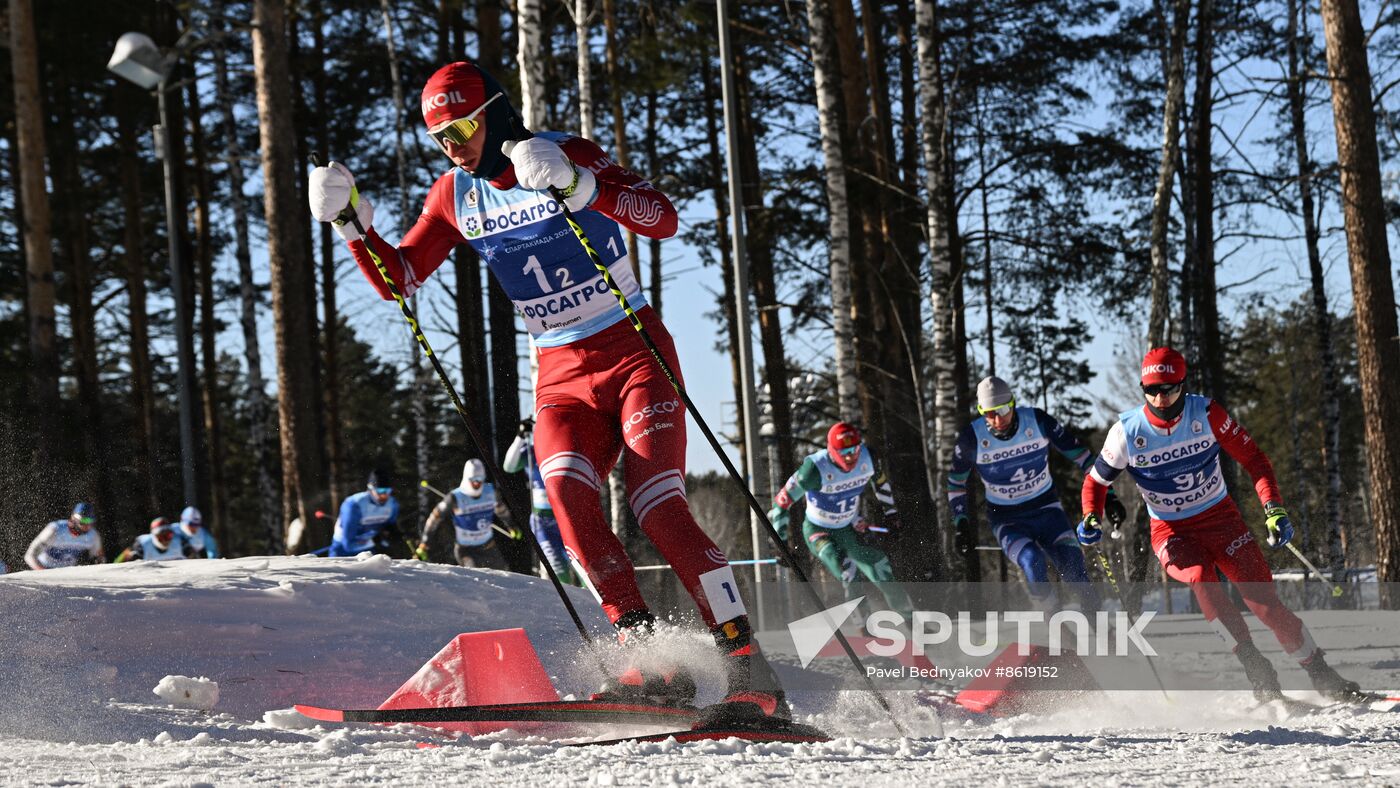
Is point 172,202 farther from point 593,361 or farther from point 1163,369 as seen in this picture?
point 593,361

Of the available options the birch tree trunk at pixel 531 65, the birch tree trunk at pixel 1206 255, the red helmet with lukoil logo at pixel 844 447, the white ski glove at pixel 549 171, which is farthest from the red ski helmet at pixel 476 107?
the birch tree trunk at pixel 1206 255

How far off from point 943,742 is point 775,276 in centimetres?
1863

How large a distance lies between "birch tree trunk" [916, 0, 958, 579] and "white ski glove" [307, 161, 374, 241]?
37.1 feet

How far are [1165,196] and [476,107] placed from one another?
14319mm

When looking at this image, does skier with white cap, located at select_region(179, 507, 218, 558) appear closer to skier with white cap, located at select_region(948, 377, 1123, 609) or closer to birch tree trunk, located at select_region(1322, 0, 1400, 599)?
skier with white cap, located at select_region(948, 377, 1123, 609)

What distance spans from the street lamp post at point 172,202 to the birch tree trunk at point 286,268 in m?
2.22

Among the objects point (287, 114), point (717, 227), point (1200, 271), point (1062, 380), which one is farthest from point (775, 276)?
point (287, 114)

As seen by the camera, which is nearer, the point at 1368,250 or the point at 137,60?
the point at 1368,250

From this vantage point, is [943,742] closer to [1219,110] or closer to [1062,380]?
[1219,110]

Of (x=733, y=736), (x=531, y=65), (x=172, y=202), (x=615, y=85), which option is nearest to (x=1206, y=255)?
(x=615, y=85)

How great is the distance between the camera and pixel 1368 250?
40.0ft

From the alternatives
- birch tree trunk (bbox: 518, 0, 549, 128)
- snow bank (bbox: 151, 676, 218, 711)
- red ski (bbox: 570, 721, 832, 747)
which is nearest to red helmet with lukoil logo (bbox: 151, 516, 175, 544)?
birch tree trunk (bbox: 518, 0, 549, 128)

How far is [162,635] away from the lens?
5480 millimetres

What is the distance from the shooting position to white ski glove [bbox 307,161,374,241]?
4496 mm
